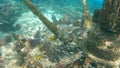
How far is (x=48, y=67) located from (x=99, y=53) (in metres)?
1.37

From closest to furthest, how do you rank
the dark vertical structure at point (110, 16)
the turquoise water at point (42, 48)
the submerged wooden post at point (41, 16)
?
the dark vertical structure at point (110, 16), the submerged wooden post at point (41, 16), the turquoise water at point (42, 48)

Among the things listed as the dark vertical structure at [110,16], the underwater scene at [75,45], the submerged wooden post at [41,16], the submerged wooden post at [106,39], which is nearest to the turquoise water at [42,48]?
the underwater scene at [75,45]

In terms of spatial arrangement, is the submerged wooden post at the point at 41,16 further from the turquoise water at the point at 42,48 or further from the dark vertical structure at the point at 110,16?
the dark vertical structure at the point at 110,16

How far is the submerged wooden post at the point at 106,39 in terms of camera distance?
3.34 metres

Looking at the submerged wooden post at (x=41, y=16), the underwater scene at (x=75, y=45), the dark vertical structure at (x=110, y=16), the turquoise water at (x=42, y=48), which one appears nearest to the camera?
the dark vertical structure at (x=110, y=16)

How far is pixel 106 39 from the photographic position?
3.71 metres

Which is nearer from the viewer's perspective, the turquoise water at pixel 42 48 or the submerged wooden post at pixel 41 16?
the submerged wooden post at pixel 41 16

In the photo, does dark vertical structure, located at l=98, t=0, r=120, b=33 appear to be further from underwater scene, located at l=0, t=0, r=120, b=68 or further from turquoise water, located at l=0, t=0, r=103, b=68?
turquoise water, located at l=0, t=0, r=103, b=68

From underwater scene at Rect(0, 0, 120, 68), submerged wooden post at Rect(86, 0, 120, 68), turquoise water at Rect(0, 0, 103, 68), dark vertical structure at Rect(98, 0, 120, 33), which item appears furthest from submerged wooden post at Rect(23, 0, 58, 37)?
dark vertical structure at Rect(98, 0, 120, 33)

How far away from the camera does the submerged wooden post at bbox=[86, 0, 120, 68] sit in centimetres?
334

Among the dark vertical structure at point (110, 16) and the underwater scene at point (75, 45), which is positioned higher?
the dark vertical structure at point (110, 16)

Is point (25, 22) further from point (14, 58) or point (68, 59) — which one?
point (68, 59)

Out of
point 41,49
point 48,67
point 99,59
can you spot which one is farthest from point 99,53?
point 41,49

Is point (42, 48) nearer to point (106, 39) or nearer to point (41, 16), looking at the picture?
point (41, 16)
